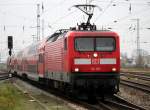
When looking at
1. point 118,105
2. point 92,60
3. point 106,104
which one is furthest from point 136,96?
point 118,105

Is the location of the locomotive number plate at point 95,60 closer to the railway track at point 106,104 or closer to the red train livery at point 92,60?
the red train livery at point 92,60

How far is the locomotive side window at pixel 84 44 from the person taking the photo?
761 inches

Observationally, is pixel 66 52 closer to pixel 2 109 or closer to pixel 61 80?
pixel 61 80

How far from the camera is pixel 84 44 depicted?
19.4m

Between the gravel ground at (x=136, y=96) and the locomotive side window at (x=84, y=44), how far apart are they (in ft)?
9.98

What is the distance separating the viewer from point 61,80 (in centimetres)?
2130

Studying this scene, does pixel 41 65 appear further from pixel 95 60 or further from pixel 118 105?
pixel 118 105

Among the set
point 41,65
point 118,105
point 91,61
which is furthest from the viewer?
point 41,65

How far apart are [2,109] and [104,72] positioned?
604 cm

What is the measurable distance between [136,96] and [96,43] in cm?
452

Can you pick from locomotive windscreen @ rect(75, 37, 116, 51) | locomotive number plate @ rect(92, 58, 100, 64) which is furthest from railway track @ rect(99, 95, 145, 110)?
locomotive windscreen @ rect(75, 37, 116, 51)

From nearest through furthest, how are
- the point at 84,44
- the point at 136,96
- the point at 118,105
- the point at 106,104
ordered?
the point at 118,105 < the point at 106,104 < the point at 84,44 < the point at 136,96

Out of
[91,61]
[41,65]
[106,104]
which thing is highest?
[91,61]

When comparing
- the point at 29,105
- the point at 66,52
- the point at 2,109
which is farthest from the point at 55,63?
the point at 2,109
